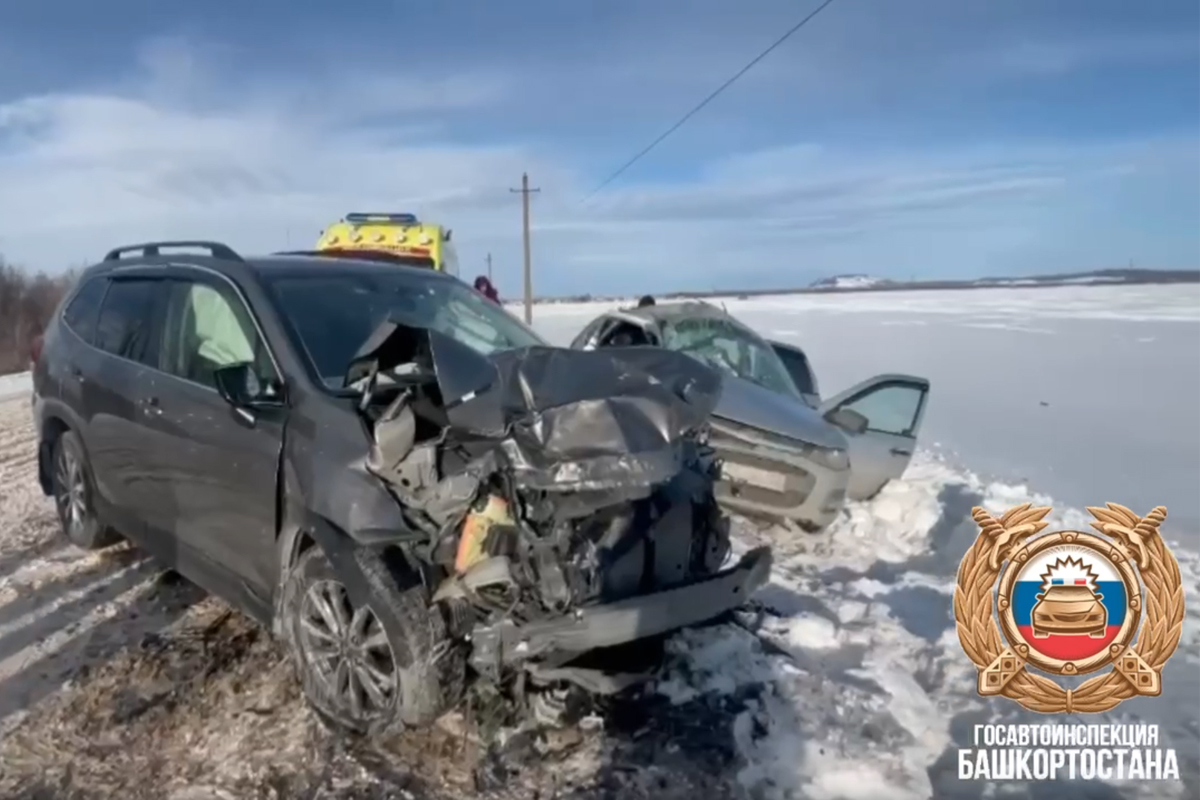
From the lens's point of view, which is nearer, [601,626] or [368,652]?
[601,626]

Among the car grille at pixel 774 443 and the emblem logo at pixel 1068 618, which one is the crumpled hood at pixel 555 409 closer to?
the emblem logo at pixel 1068 618

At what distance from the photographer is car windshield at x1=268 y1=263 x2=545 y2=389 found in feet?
13.7

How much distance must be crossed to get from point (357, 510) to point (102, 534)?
10.4 ft

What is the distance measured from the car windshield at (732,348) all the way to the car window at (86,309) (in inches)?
158

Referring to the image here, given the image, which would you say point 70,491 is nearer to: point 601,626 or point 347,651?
point 347,651

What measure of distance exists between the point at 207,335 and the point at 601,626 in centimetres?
248

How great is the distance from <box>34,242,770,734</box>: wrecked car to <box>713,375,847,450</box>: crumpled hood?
2327 mm

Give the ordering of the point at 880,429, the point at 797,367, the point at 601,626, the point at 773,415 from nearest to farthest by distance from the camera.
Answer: the point at 601,626
the point at 773,415
the point at 880,429
the point at 797,367

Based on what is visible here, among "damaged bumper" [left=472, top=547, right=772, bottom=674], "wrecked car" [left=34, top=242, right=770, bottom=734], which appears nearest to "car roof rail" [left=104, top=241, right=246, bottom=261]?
"wrecked car" [left=34, top=242, right=770, bottom=734]

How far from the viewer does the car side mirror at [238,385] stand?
12.6 feet

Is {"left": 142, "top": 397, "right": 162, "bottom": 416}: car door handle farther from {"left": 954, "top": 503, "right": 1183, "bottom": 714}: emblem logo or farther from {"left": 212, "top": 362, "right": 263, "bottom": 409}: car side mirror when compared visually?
{"left": 954, "top": 503, "right": 1183, "bottom": 714}: emblem logo

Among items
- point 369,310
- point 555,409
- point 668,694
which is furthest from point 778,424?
point 555,409

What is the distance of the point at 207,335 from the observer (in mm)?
4586

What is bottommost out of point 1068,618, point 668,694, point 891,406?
point 668,694
